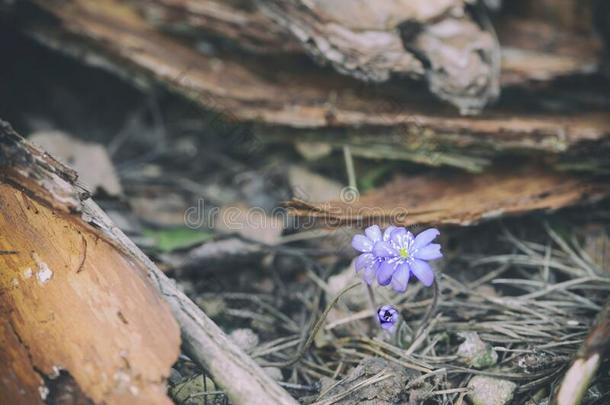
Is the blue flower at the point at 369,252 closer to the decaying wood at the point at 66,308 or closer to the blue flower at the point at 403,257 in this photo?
the blue flower at the point at 403,257

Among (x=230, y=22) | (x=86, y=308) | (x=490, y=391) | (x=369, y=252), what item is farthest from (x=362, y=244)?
(x=230, y=22)

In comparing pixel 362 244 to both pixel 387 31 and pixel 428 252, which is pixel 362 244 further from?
pixel 387 31

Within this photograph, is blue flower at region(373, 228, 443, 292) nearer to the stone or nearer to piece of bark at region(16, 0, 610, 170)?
Answer: the stone

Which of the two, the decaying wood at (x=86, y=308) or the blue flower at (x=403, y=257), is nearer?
the decaying wood at (x=86, y=308)

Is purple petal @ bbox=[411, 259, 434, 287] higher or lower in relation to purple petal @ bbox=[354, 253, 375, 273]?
higher

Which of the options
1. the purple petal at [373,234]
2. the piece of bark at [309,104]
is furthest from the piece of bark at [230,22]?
the purple petal at [373,234]

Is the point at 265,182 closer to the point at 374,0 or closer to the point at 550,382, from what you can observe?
the point at 374,0

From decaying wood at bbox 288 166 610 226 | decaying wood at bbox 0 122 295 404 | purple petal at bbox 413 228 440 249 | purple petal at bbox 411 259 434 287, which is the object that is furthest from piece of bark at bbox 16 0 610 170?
decaying wood at bbox 0 122 295 404
